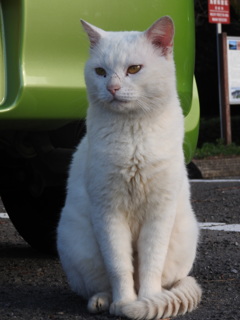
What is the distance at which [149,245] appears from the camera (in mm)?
2729

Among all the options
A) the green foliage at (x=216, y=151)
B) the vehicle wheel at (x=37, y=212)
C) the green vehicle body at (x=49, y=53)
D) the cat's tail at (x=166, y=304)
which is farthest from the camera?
the green foliage at (x=216, y=151)

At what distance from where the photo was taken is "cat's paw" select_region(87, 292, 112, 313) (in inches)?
108

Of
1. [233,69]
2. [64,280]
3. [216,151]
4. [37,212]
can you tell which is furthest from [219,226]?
[233,69]

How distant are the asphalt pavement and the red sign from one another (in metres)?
7.49

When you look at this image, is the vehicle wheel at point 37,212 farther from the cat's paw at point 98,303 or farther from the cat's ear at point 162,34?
the cat's ear at point 162,34

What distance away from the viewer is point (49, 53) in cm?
312

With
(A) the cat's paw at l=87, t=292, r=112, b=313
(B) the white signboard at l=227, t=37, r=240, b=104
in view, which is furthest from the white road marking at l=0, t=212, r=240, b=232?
(B) the white signboard at l=227, t=37, r=240, b=104

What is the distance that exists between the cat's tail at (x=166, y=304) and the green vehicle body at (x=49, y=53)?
2.95 ft

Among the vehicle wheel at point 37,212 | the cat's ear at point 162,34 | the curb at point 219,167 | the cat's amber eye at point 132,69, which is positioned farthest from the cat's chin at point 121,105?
the curb at point 219,167

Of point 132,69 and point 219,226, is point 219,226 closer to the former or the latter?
point 219,226

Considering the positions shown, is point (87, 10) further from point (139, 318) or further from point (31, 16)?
point (139, 318)

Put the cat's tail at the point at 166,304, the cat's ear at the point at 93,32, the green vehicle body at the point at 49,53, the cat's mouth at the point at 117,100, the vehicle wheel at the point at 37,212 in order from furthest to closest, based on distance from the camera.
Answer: the vehicle wheel at the point at 37,212
the green vehicle body at the point at 49,53
the cat's ear at the point at 93,32
the cat's mouth at the point at 117,100
the cat's tail at the point at 166,304

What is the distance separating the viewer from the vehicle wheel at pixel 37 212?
3846 mm

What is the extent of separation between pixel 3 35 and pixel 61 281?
1.10 m
